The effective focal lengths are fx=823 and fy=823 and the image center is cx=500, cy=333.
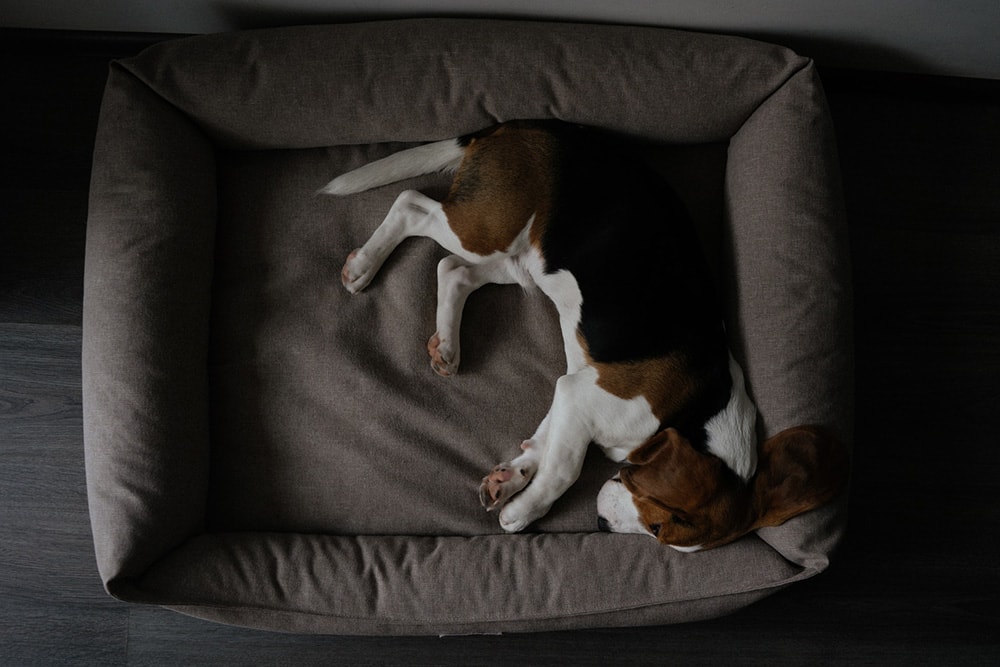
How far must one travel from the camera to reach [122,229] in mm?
2121

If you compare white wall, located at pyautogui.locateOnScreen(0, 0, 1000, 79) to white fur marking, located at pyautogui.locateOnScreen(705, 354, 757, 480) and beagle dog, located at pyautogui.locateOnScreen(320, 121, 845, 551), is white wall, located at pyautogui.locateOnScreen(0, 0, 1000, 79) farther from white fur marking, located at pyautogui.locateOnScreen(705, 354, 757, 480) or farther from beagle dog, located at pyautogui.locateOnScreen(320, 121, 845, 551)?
white fur marking, located at pyautogui.locateOnScreen(705, 354, 757, 480)

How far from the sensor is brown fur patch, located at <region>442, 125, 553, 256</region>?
210 centimetres

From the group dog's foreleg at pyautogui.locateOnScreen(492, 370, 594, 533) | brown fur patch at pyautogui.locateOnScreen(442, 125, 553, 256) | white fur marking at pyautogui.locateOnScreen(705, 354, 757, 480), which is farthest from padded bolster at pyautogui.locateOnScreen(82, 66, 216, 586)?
white fur marking at pyautogui.locateOnScreen(705, 354, 757, 480)

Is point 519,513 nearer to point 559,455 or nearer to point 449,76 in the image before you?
point 559,455

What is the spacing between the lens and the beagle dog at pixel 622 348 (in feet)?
6.46

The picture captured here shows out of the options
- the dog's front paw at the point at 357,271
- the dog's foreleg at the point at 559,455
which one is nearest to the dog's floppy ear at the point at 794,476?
the dog's foreleg at the point at 559,455

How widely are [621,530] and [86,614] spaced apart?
151 centimetres

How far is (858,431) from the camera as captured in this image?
2.54 m

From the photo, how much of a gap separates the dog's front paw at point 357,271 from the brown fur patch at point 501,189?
258 mm

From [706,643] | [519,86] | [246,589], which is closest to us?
[246,589]

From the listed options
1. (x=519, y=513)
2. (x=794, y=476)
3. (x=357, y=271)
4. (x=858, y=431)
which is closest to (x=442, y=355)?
(x=357, y=271)

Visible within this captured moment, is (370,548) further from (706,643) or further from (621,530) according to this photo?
(706,643)

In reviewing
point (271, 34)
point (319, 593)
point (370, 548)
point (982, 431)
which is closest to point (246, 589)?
point (319, 593)

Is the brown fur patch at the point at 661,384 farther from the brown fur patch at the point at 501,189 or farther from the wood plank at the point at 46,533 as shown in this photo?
the wood plank at the point at 46,533
